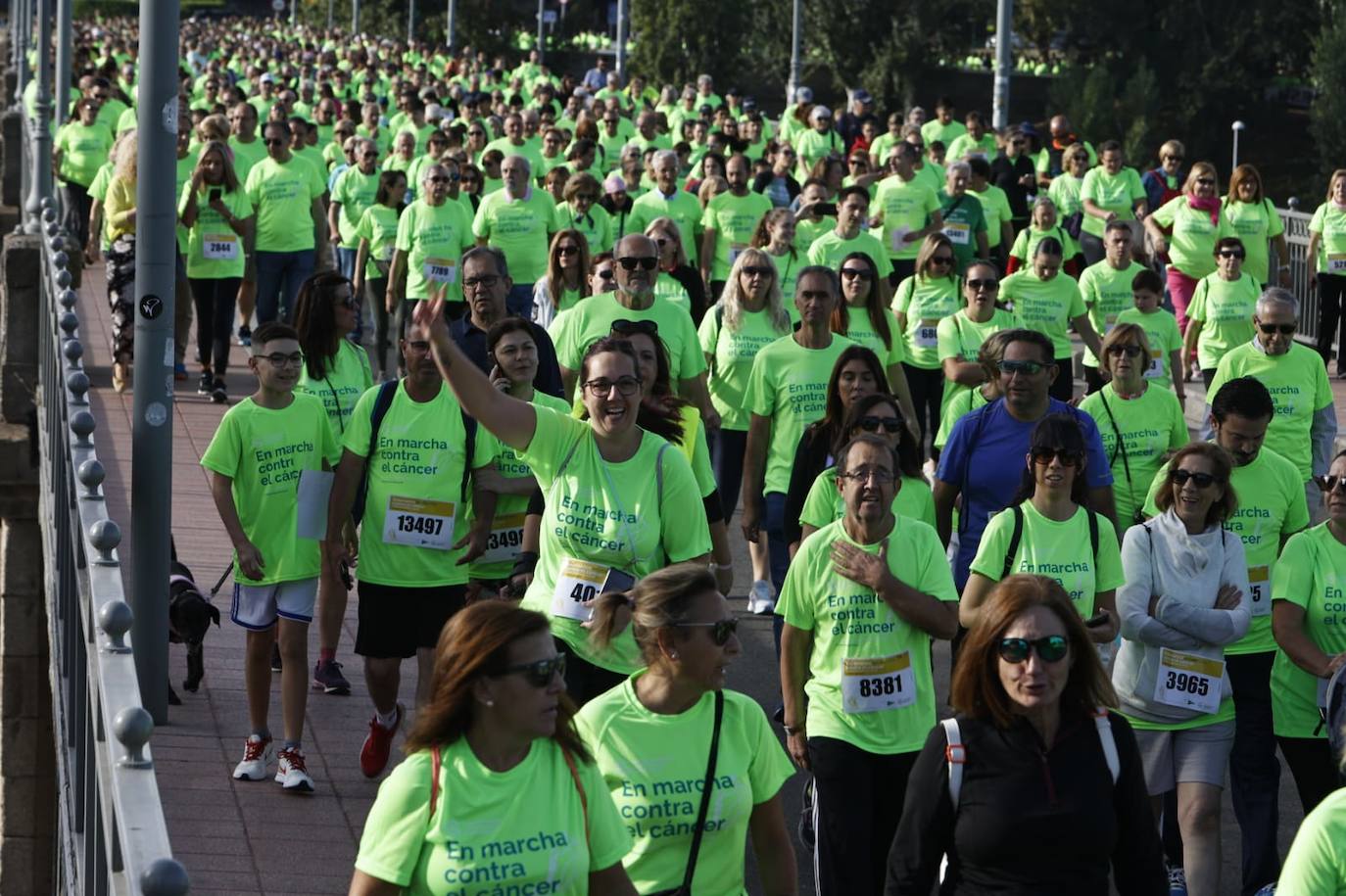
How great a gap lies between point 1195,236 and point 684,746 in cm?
1343

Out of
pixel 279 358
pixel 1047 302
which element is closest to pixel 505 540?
pixel 279 358

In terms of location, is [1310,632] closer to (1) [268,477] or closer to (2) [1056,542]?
(2) [1056,542]

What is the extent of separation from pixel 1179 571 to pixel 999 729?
8.81 feet

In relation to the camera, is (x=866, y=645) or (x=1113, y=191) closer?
(x=866, y=645)

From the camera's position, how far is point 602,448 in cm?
704

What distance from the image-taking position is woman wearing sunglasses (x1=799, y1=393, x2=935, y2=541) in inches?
316

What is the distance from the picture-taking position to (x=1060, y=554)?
25.2ft

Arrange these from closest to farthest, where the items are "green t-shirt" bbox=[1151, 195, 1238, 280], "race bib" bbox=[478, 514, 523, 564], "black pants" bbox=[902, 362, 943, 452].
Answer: "race bib" bbox=[478, 514, 523, 564], "black pants" bbox=[902, 362, 943, 452], "green t-shirt" bbox=[1151, 195, 1238, 280]

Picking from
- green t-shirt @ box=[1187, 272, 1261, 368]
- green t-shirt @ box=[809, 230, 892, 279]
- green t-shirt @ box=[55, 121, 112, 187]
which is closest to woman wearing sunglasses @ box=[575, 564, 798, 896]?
green t-shirt @ box=[809, 230, 892, 279]

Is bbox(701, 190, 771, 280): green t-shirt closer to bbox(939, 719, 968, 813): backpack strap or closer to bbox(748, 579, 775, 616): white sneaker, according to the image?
bbox(748, 579, 775, 616): white sneaker

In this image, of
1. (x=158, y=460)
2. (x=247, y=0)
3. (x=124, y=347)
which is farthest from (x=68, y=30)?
(x=247, y=0)

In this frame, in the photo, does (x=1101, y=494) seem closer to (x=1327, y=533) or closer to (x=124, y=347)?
(x=1327, y=533)

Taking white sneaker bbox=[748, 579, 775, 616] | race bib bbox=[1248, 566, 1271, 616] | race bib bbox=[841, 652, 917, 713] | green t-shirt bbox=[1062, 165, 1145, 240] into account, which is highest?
green t-shirt bbox=[1062, 165, 1145, 240]

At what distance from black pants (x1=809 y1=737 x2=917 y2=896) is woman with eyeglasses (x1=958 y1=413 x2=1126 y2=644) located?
2.54 ft
